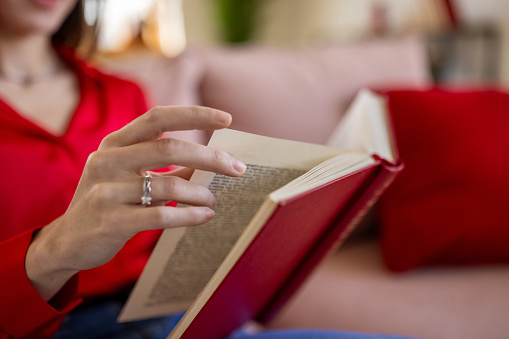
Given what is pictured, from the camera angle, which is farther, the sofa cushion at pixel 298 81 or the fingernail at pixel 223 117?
the sofa cushion at pixel 298 81

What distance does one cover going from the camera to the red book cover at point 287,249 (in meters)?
0.36

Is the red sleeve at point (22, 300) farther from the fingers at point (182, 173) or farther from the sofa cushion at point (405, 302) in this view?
the sofa cushion at point (405, 302)

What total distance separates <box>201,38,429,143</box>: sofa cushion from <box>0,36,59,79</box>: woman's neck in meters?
0.36

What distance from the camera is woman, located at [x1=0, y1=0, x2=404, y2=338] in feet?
1.07

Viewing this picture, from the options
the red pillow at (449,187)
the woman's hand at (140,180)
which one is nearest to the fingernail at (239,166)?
the woman's hand at (140,180)

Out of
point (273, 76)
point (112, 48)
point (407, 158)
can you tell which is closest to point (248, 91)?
point (273, 76)

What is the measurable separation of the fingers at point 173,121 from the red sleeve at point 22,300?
17cm

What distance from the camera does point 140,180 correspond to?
330mm

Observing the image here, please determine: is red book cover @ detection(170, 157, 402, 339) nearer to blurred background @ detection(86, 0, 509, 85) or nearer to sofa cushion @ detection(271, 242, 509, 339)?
sofa cushion @ detection(271, 242, 509, 339)

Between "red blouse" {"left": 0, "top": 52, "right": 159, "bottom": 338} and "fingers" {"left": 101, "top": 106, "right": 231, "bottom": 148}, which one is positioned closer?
"fingers" {"left": 101, "top": 106, "right": 231, "bottom": 148}

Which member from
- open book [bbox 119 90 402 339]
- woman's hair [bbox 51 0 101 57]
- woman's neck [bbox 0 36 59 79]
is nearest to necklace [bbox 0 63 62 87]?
woman's neck [bbox 0 36 59 79]

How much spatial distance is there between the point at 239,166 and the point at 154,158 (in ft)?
0.22

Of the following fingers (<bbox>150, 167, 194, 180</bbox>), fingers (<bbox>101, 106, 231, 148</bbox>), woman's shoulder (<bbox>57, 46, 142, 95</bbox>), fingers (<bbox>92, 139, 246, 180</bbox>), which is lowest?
woman's shoulder (<bbox>57, 46, 142, 95</bbox>)

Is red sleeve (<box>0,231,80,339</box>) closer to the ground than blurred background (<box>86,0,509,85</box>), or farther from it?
farther from it
